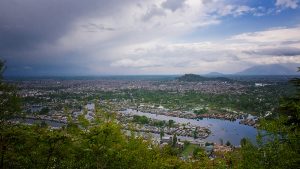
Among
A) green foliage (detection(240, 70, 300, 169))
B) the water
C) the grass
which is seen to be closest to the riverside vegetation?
green foliage (detection(240, 70, 300, 169))

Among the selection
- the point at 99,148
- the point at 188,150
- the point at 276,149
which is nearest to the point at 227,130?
the point at 188,150

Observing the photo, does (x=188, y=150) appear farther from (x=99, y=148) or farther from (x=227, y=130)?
(x=99, y=148)

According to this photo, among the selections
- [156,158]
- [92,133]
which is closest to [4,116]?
[92,133]

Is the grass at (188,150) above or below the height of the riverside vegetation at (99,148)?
below

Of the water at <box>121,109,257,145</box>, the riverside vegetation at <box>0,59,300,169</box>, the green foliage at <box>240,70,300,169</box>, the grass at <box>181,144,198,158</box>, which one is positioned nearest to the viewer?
the riverside vegetation at <box>0,59,300,169</box>

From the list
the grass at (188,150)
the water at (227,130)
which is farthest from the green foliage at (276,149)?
the water at (227,130)

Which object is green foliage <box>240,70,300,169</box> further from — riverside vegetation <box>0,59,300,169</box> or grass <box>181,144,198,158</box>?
grass <box>181,144,198,158</box>

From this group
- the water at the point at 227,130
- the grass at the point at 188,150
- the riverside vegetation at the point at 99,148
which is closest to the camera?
the riverside vegetation at the point at 99,148

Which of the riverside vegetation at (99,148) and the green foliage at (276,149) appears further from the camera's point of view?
the green foliage at (276,149)

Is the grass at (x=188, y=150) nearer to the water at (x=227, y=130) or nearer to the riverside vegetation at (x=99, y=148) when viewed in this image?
the water at (x=227, y=130)
